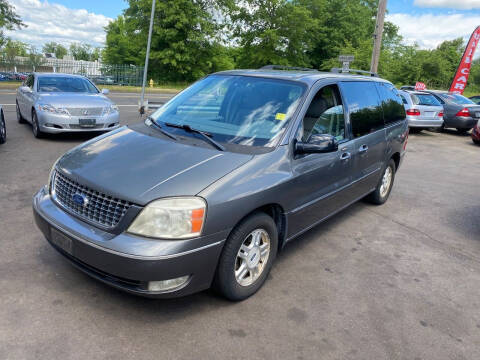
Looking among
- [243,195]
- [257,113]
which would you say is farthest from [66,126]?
[243,195]

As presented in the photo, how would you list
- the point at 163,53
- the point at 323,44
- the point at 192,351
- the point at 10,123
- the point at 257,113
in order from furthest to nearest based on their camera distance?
the point at 323,44
the point at 163,53
the point at 10,123
the point at 257,113
the point at 192,351

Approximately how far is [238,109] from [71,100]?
6.24m

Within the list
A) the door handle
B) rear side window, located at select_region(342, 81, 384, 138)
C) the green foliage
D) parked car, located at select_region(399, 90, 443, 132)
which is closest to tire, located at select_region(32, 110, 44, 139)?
rear side window, located at select_region(342, 81, 384, 138)

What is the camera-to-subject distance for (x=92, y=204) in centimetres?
289

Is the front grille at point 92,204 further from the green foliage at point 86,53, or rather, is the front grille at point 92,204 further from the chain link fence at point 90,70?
the green foliage at point 86,53

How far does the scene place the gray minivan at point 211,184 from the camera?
2.69 m

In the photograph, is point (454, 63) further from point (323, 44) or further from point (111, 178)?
point (111, 178)

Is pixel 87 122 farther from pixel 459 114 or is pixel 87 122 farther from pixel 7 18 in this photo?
pixel 7 18

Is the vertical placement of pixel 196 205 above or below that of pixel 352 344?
above

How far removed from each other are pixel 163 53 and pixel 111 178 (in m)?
41.6

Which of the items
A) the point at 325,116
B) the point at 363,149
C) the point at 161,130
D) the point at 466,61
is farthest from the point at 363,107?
the point at 466,61

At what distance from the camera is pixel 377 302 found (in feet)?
11.2

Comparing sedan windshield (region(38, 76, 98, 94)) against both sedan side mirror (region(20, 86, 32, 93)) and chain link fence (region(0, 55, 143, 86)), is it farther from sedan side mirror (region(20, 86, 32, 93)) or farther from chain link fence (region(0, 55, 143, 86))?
chain link fence (region(0, 55, 143, 86))

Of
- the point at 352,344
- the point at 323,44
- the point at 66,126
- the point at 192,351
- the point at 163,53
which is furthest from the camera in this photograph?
the point at 323,44
